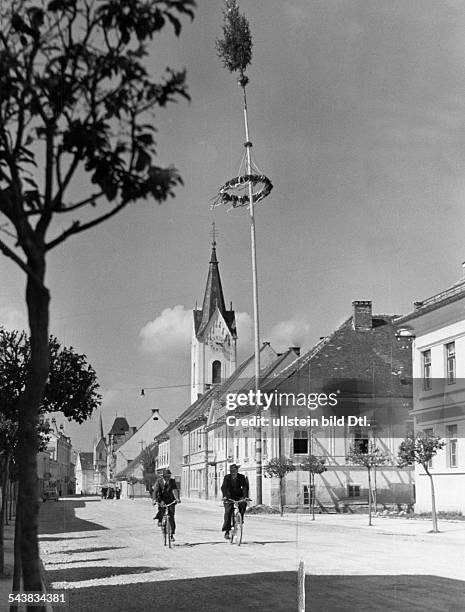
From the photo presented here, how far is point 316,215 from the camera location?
9.01 meters

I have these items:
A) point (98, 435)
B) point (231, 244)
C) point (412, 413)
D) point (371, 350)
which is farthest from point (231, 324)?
A: point (412, 413)

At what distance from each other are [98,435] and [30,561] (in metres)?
5.81

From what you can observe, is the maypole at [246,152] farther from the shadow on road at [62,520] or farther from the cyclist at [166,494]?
the shadow on road at [62,520]

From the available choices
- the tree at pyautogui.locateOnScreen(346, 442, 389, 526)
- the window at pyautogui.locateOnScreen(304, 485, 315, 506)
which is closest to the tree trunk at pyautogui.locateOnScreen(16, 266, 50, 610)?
the tree at pyautogui.locateOnScreen(346, 442, 389, 526)

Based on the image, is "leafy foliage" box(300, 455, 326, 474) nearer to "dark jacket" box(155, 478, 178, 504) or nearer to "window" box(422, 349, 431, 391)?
"dark jacket" box(155, 478, 178, 504)

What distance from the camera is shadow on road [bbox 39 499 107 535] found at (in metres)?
14.2

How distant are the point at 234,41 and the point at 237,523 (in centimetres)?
834

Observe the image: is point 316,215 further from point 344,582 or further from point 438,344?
point 438,344

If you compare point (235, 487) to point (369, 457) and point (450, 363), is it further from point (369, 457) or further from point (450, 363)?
point (450, 363)

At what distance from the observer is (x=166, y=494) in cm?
1377

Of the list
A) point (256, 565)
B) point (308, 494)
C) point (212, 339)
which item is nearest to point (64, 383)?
point (212, 339)

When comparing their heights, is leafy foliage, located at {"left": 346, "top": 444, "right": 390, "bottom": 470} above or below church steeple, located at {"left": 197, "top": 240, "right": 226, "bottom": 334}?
below

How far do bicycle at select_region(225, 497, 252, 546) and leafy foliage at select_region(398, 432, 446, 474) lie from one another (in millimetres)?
4374

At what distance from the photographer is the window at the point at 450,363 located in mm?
16969
